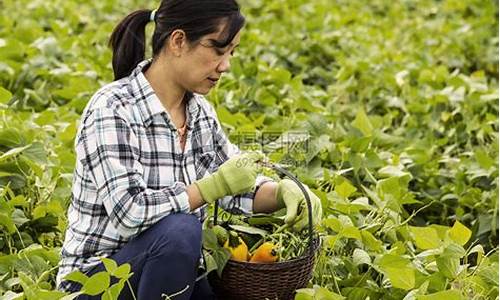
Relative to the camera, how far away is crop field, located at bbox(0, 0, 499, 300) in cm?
231

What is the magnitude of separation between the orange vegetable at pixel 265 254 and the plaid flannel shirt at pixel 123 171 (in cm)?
20

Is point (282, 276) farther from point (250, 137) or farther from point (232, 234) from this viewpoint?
point (250, 137)

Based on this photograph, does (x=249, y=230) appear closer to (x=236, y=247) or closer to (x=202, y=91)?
(x=236, y=247)

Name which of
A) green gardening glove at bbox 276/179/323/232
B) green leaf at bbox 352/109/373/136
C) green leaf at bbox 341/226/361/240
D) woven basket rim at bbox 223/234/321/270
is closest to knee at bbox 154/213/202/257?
woven basket rim at bbox 223/234/321/270

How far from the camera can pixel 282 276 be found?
206 cm

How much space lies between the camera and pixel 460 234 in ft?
7.61

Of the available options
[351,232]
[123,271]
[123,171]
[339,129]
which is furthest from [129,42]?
[339,129]

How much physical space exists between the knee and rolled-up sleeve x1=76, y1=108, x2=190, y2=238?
0.02 meters

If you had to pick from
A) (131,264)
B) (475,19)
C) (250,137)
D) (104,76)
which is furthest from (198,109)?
(475,19)

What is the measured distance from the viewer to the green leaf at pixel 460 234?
2316 millimetres

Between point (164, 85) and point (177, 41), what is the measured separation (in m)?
0.13

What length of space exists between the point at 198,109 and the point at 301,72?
226 centimetres

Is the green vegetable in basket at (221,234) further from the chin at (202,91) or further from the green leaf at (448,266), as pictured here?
the green leaf at (448,266)

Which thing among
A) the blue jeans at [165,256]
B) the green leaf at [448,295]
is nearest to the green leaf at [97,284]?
the blue jeans at [165,256]
